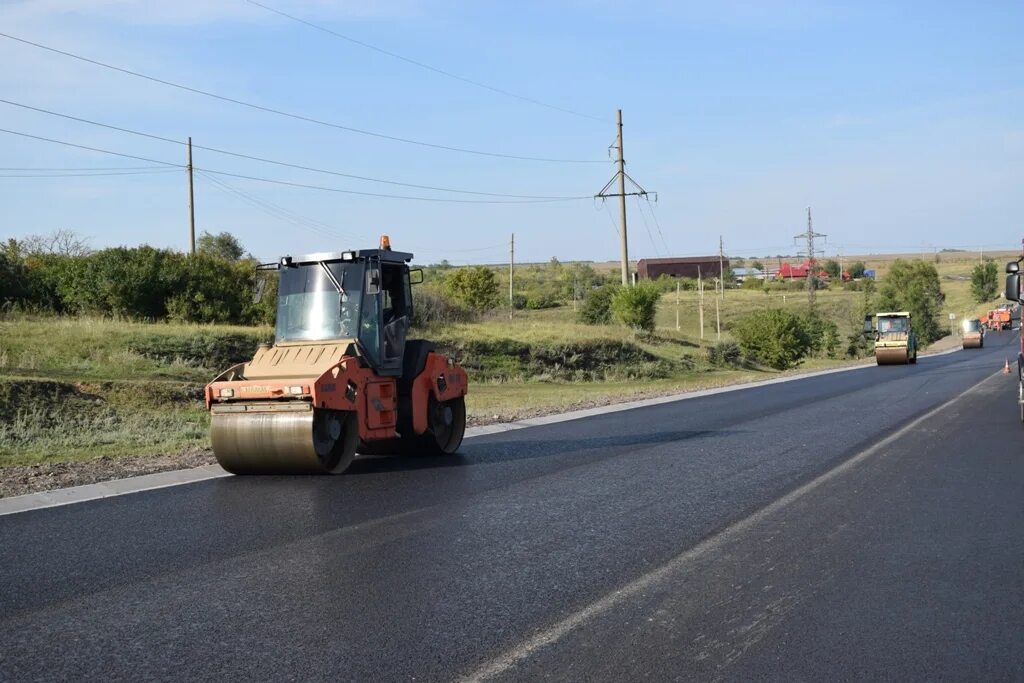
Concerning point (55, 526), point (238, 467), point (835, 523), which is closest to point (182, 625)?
point (55, 526)

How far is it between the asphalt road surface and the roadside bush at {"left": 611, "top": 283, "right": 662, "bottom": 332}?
158 feet

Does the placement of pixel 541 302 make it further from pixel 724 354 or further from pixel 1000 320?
pixel 724 354

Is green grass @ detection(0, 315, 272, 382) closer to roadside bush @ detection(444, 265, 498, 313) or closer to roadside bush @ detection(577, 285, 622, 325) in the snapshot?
roadside bush @ detection(444, 265, 498, 313)

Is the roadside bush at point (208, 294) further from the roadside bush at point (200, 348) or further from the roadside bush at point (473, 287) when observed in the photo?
the roadside bush at point (473, 287)

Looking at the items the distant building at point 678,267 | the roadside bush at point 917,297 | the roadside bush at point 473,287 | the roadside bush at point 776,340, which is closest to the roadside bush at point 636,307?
the roadside bush at point 776,340

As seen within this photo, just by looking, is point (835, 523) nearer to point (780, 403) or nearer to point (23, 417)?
point (780, 403)

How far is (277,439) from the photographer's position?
38.9 ft

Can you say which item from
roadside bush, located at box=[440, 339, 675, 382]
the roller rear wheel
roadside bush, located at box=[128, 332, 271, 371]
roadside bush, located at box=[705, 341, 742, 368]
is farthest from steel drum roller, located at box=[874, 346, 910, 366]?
the roller rear wheel

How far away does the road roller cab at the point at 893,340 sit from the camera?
4606cm

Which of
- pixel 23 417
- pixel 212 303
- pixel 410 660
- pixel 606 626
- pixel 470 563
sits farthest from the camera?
pixel 212 303

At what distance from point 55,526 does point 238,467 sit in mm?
→ 3227

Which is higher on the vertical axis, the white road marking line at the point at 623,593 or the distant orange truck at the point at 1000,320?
the distant orange truck at the point at 1000,320

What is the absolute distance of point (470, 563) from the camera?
25.1ft

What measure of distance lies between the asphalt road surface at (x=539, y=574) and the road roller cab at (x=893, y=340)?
34.5 m
